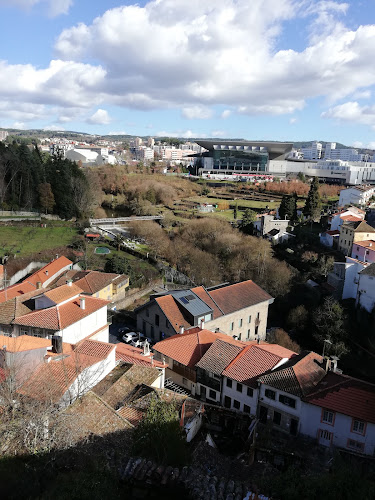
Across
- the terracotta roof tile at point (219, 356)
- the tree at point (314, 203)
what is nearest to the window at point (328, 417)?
the terracotta roof tile at point (219, 356)

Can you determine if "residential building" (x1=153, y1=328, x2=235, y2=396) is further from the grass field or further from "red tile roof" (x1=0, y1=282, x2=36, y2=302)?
the grass field

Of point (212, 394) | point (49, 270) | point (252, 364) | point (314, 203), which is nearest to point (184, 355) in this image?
point (212, 394)

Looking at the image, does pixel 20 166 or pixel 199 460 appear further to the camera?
pixel 20 166

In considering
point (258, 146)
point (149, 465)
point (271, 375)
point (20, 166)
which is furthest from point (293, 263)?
point (258, 146)

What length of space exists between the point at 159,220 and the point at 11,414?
138 ft

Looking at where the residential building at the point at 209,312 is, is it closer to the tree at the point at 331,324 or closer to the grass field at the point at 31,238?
the tree at the point at 331,324

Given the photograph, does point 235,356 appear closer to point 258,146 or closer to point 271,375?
point 271,375

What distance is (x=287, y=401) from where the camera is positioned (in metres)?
13.8

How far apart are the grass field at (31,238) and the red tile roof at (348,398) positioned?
80.2ft

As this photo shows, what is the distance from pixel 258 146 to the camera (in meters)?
88.2

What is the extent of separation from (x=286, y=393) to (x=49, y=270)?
58.5ft

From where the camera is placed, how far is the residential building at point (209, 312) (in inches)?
815

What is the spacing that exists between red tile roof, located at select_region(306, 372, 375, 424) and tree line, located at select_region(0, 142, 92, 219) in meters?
35.6

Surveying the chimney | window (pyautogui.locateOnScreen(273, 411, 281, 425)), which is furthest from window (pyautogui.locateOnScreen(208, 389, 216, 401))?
the chimney
